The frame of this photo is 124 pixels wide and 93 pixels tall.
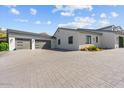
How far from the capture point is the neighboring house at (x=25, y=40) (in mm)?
19797

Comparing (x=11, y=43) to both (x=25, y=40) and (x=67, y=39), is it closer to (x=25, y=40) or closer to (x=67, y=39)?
(x=25, y=40)

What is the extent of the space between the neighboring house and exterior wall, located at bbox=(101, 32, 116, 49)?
959 cm

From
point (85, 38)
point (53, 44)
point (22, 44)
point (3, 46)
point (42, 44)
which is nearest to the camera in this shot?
point (3, 46)

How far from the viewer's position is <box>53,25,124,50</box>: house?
64.3 ft

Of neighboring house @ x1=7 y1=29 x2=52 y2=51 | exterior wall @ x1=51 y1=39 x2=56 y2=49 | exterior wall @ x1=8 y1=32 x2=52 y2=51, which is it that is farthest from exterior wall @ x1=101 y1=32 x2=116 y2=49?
exterior wall @ x1=8 y1=32 x2=52 y2=51

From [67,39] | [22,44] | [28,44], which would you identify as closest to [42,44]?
[28,44]

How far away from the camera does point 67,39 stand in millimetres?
21891

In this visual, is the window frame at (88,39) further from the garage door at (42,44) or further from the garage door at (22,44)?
the garage door at (22,44)

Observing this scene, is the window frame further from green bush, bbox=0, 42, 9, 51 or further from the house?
green bush, bbox=0, 42, 9, 51

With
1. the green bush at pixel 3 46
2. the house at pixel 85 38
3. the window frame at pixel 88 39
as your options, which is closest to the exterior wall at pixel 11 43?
the green bush at pixel 3 46

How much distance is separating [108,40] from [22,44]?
46.4 ft

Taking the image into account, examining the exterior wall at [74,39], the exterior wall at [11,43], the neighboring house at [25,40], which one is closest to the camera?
the exterior wall at [74,39]
